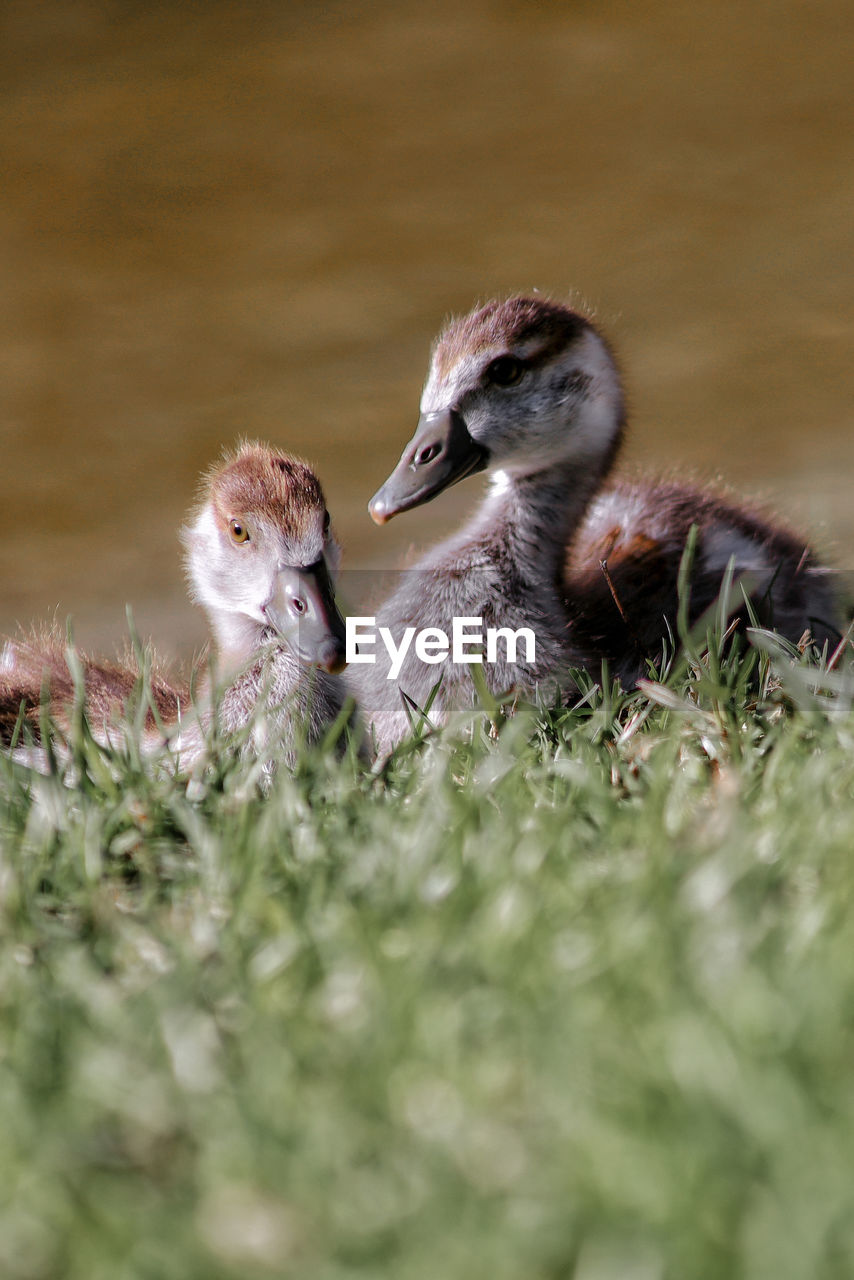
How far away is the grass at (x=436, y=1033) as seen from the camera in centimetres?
82

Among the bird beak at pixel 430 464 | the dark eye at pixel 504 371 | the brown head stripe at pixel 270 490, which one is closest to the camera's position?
the brown head stripe at pixel 270 490

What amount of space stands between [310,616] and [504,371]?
0.82 m

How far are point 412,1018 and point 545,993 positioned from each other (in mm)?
105

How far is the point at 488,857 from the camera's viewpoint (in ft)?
4.33

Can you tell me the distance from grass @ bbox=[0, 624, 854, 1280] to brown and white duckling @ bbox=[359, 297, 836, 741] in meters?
1.07

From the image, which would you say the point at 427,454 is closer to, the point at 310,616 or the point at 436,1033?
the point at 310,616

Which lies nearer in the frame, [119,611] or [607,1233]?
[607,1233]

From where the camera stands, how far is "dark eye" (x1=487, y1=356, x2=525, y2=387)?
9.44 ft

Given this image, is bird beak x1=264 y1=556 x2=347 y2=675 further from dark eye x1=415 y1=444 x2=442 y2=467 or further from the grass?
the grass

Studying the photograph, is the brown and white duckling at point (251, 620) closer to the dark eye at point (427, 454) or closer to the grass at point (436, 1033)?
the dark eye at point (427, 454)

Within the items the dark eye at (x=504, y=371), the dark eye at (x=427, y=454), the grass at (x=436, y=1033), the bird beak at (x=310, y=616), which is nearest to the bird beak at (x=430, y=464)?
the dark eye at (x=427, y=454)

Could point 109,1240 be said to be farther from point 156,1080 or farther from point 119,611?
point 119,611

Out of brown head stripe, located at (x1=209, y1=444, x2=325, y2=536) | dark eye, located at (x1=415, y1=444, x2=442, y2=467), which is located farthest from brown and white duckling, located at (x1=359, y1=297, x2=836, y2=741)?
brown head stripe, located at (x1=209, y1=444, x2=325, y2=536)

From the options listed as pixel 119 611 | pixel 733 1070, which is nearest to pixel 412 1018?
pixel 733 1070
